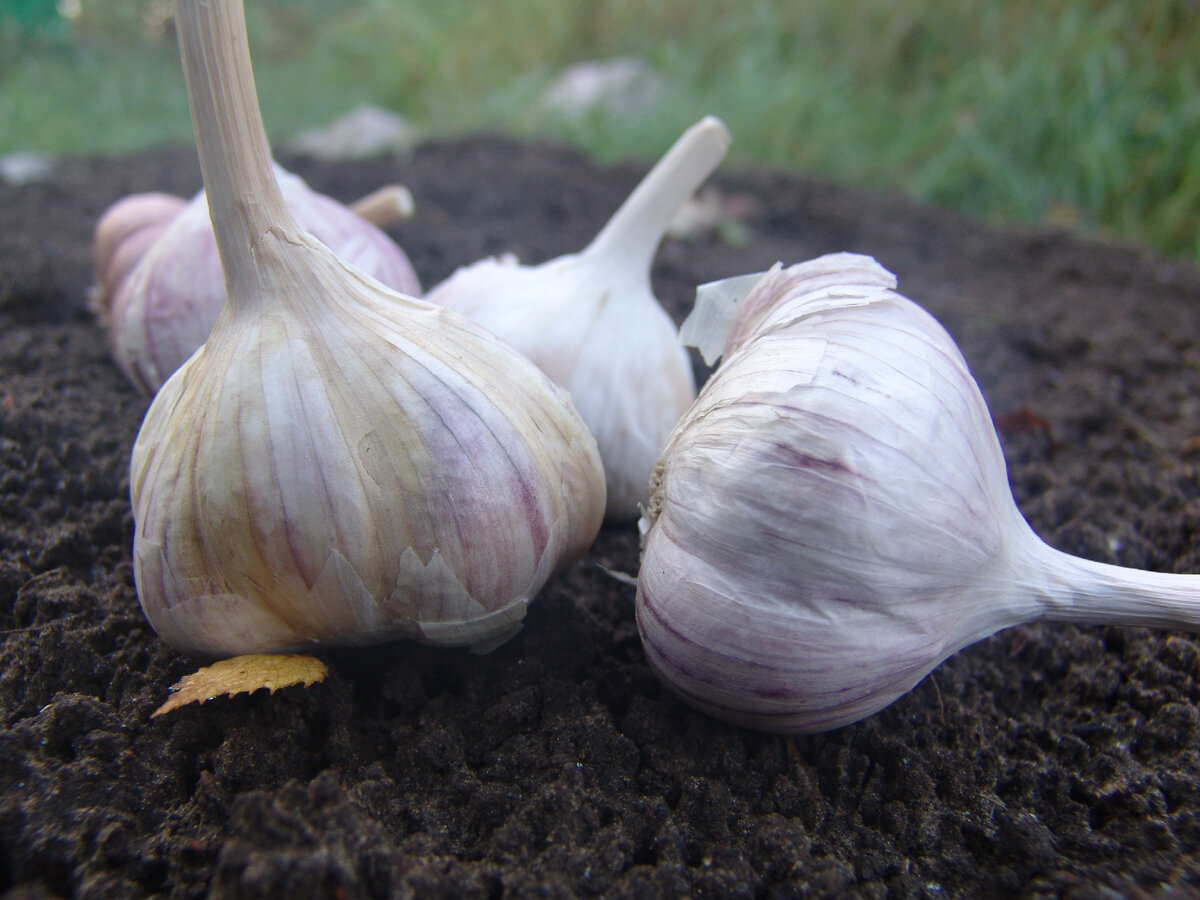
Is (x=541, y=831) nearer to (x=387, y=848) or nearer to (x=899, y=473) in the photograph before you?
(x=387, y=848)

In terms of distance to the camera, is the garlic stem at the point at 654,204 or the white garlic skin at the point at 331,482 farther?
the garlic stem at the point at 654,204

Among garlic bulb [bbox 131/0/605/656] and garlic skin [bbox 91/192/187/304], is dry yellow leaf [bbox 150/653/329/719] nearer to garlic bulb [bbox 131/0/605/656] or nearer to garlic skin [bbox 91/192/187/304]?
garlic bulb [bbox 131/0/605/656]

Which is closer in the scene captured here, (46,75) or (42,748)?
(42,748)

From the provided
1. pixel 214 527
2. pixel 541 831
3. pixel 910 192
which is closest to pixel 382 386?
pixel 214 527

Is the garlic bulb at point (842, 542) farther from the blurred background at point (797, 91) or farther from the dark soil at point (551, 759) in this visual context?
the blurred background at point (797, 91)

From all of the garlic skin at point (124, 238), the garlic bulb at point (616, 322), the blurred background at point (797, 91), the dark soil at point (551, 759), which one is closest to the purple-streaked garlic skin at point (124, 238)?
the garlic skin at point (124, 238)

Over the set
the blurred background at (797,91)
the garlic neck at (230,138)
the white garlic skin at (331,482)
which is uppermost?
the garlic neck at (230,138)

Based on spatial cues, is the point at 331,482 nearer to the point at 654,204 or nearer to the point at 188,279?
the point at 188,279
